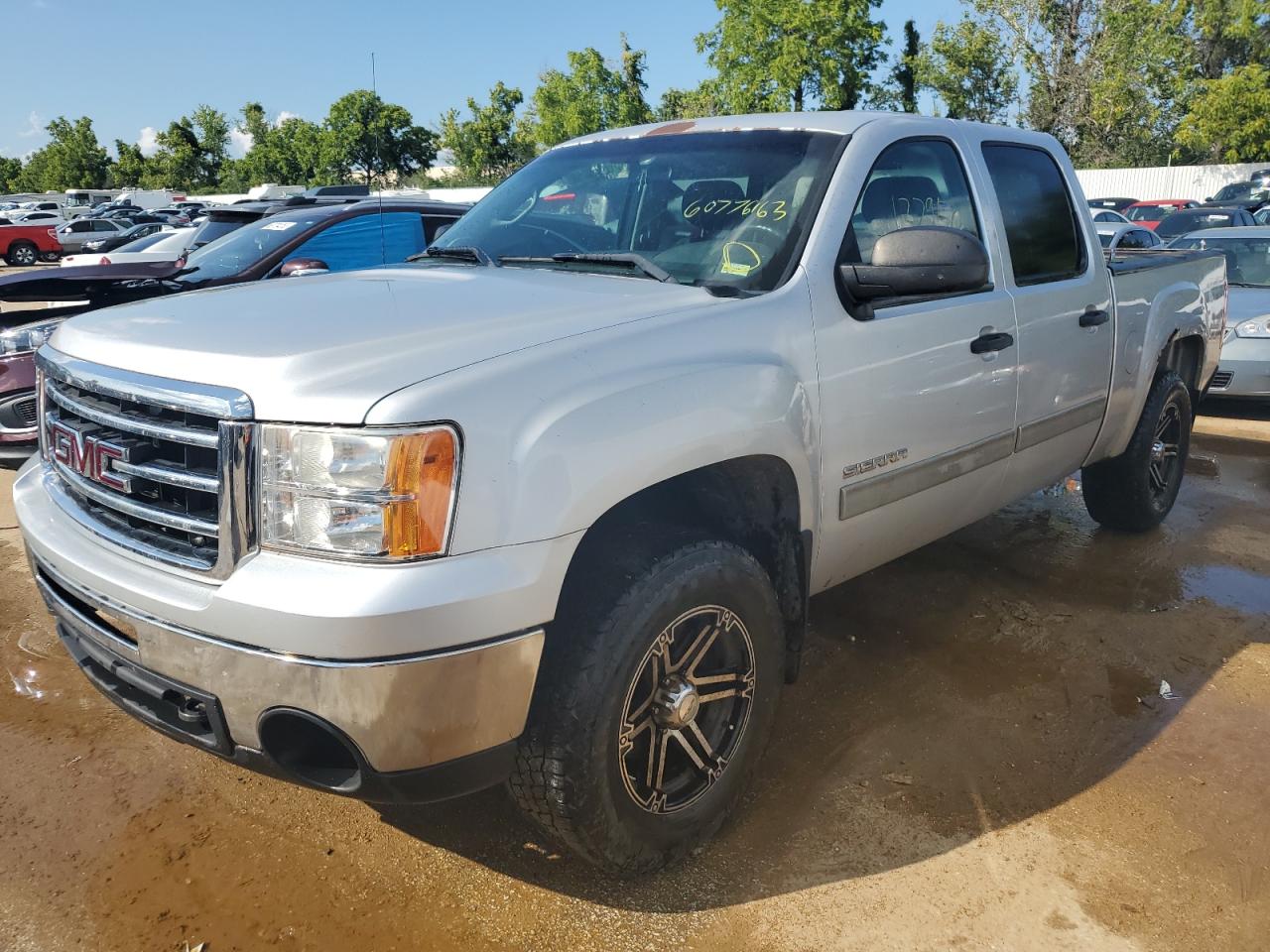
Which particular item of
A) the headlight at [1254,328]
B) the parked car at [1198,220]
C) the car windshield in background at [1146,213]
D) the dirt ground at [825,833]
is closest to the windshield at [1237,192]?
the car windshield in background at [1146,213]

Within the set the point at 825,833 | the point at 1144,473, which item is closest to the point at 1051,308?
the point at 1144,473

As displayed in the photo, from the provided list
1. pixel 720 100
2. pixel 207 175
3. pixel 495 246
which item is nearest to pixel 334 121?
pixel 207 175

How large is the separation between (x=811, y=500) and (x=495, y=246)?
142cm

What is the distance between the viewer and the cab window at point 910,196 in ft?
9.89

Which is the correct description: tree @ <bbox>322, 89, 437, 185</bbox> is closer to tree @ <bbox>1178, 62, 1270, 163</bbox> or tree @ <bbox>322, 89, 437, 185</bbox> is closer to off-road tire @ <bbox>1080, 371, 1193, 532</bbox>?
tree @ <bbox>1178, 62, 1270, 163</bbox>

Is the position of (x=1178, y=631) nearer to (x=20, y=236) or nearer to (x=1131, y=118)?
(x=20, y=236)

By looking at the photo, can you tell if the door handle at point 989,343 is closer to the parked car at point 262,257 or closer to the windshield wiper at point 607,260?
the windshield wiper at point 607,260

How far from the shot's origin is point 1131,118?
135 ft

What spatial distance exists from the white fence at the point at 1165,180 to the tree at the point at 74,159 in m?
69.3

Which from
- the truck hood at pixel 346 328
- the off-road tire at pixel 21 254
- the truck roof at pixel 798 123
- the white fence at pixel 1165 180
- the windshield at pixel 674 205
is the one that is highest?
the white fence at pixel 1165 180

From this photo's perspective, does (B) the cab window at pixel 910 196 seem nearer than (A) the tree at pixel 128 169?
Yes

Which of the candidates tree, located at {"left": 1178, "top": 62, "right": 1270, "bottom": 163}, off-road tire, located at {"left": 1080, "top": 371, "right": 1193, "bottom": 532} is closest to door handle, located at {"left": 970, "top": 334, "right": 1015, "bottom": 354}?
off-road tire, located at {"left": 1080, "top": 371, "right": 1193, "bottom": 532}

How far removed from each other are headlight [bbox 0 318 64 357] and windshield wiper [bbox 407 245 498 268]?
3.07 meters

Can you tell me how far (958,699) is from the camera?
3.44 meters
